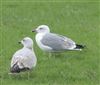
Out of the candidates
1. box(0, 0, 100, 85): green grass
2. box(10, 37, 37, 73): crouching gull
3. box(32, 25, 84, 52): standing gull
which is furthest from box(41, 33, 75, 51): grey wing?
box(10, 37, 37, 73): crouching gull

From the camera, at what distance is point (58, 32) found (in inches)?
640

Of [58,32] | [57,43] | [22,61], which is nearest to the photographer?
[22,61]

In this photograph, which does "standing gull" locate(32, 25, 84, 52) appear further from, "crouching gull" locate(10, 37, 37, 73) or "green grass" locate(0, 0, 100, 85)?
"crouching gull" locate(10, 37, 37, 73)

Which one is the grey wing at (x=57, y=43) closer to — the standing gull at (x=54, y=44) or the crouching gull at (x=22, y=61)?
the standing gull at (x=54, y=44)

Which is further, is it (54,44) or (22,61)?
(54,44)

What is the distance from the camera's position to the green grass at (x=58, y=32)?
11.0 meters

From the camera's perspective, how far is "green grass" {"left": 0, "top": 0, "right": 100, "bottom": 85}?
35.9 feet

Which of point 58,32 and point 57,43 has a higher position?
point 58,32

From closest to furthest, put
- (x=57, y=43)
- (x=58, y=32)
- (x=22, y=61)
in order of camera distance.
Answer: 1. (x=22, y=61)
2. (x=57, y=43)
3. (x=58, y=32)

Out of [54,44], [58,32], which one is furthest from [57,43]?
[58,32]

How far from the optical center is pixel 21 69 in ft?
33.7

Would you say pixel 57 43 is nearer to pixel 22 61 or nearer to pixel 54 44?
pixel 54 44

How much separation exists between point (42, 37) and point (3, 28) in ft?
12.6

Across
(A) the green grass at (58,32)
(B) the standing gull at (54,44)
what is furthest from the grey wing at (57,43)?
(A) the green grass at (58,32)
